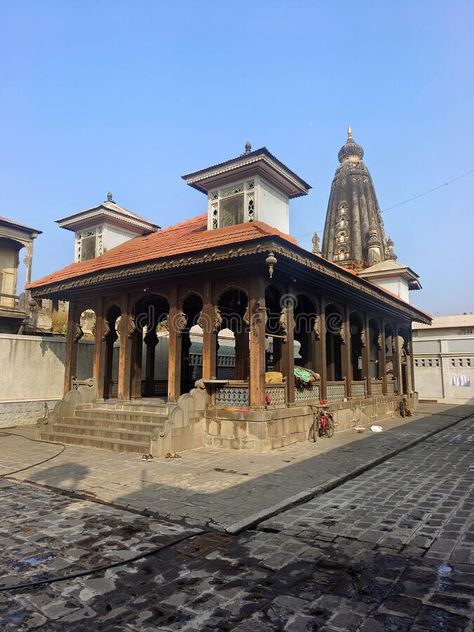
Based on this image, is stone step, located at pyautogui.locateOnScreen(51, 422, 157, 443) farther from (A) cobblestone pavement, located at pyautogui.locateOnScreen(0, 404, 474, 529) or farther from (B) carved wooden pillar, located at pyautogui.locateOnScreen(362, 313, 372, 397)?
(B) carved wooden pillar, located at pyautogui.locateOnScreen(362, 313, 372, 397)

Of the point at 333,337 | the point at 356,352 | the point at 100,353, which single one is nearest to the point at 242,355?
the point at 100,353

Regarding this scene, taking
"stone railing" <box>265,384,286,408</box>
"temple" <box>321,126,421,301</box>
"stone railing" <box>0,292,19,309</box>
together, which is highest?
"temple" <box>321,126,421,301</box>

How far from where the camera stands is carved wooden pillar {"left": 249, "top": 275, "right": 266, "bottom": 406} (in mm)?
9945

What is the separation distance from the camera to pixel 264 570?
3.88 m

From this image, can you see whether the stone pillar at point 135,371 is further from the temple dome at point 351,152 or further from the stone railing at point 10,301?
the temple dome at point 351,152

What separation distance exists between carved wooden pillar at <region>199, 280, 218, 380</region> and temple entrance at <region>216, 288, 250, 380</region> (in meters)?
0.24

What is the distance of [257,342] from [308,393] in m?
3.12

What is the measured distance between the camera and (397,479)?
7.37 metres

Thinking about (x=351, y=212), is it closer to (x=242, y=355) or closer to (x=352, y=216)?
(x=352, y=216)

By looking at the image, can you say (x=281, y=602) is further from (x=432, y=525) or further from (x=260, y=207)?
(x=260, y=207)

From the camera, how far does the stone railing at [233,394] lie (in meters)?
10.2

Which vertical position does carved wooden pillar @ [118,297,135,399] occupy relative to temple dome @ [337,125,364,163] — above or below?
below

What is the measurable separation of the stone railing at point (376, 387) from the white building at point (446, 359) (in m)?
9.35

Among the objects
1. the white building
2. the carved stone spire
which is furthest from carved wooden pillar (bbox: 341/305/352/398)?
the carved stone spire
